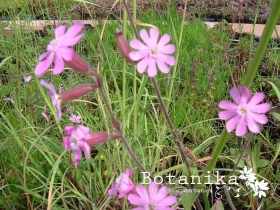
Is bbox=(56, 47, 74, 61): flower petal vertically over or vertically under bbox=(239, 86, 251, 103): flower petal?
over

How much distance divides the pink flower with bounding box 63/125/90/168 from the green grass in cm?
47

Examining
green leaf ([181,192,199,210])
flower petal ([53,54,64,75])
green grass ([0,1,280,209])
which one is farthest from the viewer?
green grass ([0,1,280,209])

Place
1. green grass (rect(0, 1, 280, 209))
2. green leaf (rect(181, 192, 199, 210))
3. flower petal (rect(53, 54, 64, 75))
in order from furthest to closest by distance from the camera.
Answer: green grass (rect(0, 1, 280, 209))
green leaf (rect(181, 192, 199, 210))
flower petal (rect(53, 54, 64, 75))

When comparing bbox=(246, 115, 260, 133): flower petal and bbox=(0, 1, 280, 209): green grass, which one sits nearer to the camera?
bbox=(246, 115, 260, 133): flower petal

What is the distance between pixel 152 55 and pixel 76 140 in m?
0.15

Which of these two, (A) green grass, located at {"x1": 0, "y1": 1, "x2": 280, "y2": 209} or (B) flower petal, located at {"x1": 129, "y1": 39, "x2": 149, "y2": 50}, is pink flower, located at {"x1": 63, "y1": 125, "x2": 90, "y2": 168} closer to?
(B) flower petal, located at {"x1": 129, "y1": 39, "x2": 149, "y2": 50}

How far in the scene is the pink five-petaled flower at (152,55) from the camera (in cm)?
54

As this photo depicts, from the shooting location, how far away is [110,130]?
1.19 metres

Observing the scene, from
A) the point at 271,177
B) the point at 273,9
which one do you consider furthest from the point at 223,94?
the point at 273,9

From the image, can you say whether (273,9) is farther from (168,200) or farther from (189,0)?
(189,0)

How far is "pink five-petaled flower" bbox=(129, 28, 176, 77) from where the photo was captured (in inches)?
21.1

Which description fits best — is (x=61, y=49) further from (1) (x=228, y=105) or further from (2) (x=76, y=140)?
(1) (x=228, y=105)

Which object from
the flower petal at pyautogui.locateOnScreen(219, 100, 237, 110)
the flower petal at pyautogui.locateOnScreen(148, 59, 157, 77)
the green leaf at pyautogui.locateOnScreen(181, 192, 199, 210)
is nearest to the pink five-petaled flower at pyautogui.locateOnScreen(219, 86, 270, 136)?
the flower petal at pyautogui.locateOnScreen(219, 100, 237, 110)

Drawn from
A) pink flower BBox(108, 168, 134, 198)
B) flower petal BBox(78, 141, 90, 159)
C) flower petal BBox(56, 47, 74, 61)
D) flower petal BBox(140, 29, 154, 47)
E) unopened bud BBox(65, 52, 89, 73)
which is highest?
flower petal BBox(140, 29, 154, 47)
